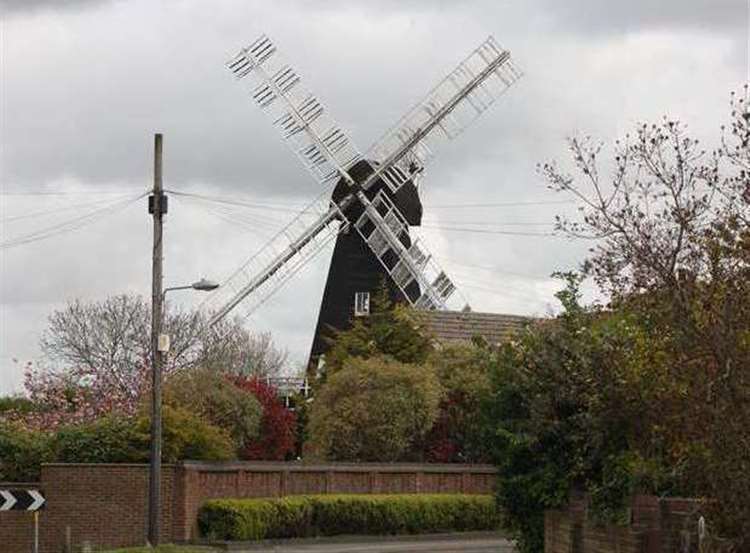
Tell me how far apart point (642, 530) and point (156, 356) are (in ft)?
60.4

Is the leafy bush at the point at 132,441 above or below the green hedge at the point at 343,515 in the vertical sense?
above

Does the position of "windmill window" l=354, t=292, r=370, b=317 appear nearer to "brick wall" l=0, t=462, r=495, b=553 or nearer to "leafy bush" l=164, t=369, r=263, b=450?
"leafy bush" l=164, t=369, r=263, b=450

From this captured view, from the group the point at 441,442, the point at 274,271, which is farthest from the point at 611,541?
the point at 274,271

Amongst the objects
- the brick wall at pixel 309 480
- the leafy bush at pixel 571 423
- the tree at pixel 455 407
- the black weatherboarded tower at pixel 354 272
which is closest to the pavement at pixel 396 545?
the brick wall at pixel 309 480

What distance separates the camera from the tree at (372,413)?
160ft

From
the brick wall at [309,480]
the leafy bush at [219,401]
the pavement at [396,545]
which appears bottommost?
the pavement at [396,545]

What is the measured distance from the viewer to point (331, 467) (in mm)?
44344

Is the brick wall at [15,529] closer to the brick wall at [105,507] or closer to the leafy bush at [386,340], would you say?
the brick wall at [105,507]

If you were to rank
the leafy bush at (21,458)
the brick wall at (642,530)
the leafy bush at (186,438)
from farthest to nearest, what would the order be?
the leafy bush at (21,458)
the leafy bush at (186,438)
the brick wall at (642,530)

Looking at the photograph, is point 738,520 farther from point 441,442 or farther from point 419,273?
point 419,273

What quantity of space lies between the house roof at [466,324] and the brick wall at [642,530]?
37.6 meters

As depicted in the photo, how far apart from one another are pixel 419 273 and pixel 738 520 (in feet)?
168

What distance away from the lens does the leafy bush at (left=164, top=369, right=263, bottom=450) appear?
1763 inches

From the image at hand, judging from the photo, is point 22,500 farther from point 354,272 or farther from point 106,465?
point 354,272
